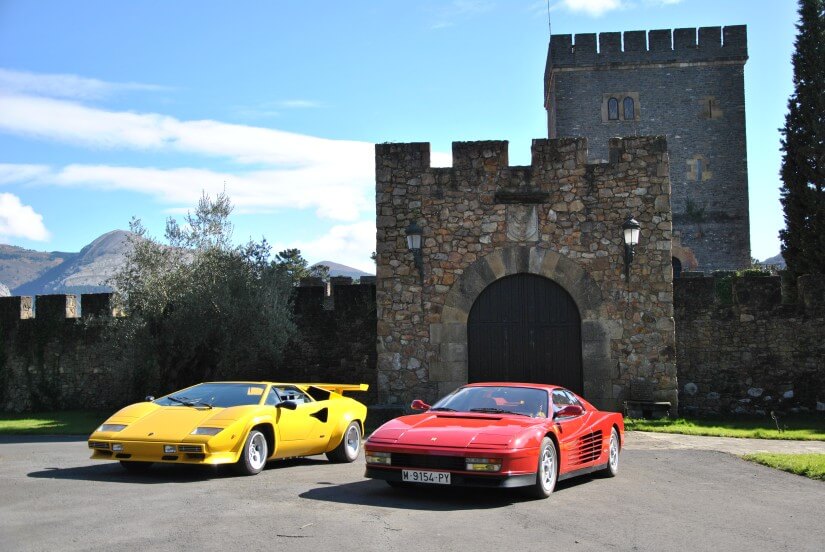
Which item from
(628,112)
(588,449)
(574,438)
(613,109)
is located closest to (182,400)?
(574,438)

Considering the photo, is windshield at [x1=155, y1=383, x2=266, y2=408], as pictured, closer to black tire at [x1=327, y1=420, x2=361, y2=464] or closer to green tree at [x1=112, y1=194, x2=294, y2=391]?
black tire at [x1=327, y1=420, x2=361, y2=464]

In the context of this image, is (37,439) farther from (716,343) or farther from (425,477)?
(716,343)

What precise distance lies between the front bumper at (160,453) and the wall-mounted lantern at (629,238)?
9455 mm

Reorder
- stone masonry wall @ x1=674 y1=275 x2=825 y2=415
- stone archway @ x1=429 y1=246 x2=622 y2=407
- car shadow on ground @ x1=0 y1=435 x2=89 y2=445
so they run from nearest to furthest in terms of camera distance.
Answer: car shadow on ground @ x1=0 y1=435 x2=89 y2=445 < stone archway @ x1=429 y1=246 x2=622 y2=407 < stone masonry wall @ x1=674 y1=275 x2=825 y2=415

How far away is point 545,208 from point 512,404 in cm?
781

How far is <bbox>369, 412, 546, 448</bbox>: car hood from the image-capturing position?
8492 millimetres

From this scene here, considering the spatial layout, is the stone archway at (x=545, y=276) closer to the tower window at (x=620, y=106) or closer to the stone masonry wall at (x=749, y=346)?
the stone masonry wall at (x=749, y=346)

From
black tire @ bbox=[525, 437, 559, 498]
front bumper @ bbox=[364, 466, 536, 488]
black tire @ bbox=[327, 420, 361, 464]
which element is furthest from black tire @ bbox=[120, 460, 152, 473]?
black tire @ bbox=[525, 437, 559, 498]

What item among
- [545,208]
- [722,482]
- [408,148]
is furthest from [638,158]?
[722,482]

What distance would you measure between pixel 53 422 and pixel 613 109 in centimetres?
3280

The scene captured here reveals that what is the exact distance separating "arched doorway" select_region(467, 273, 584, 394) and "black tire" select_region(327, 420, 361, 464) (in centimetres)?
510

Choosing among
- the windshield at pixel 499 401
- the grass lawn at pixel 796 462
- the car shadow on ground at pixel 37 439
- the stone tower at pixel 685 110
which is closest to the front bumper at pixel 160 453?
the windshield at pixel 499 401

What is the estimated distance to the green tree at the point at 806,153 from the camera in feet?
94.1

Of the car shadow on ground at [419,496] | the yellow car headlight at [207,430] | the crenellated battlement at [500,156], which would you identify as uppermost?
the crenellated battlement at [500,156]
